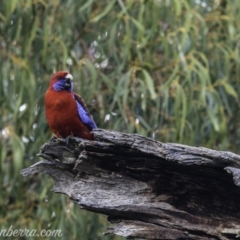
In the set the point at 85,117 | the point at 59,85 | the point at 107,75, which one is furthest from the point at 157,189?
the point at 107,75

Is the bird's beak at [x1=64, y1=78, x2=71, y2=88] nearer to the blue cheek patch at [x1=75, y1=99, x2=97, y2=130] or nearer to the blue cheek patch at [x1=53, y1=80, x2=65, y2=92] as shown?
the blue cheek patch at [x1=53, y1=80, x2=65, y2=92]

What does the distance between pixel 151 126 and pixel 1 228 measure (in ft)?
3.92

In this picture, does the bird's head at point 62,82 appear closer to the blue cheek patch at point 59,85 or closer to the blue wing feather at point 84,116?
the blue cheek patch at point 59,85

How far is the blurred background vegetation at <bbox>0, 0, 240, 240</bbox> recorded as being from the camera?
15.9 feet

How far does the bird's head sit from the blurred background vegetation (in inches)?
14.9

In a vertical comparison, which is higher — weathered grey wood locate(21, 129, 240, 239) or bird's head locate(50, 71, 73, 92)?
bird's head locate(50, 71, 73, 92)

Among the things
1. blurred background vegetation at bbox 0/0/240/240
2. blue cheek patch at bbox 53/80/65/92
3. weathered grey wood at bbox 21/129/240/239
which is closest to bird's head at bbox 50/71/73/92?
blue cheek patch at bbox 53/80/65/92

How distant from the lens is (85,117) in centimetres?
415

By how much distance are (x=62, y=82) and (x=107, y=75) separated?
0.92 meters

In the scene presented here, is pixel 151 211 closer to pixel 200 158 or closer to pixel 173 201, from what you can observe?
pixel 173 201

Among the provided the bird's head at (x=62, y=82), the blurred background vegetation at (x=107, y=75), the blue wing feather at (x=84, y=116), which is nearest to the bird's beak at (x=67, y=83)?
the bird's head at (x=62, y=82)

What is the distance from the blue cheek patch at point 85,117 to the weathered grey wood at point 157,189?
33.4 inches

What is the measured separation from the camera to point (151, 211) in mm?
3107

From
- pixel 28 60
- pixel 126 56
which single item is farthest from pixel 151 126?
pixel 28 60
